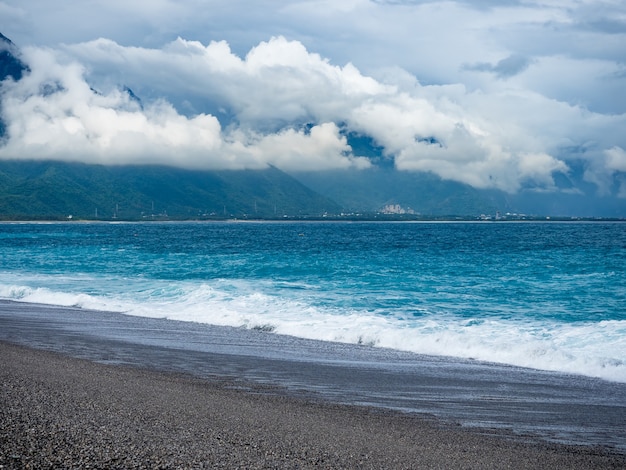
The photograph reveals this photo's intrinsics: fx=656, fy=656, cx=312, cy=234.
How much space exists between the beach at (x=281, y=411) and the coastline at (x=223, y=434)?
2cm

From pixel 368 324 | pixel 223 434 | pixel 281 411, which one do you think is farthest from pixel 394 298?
pixel 223 434

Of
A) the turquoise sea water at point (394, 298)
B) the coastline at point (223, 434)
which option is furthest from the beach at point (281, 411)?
the turquoise sea water at point (394, 298)

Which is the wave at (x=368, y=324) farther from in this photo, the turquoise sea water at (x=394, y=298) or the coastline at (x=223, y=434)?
the coastline at (x=223, y=434)

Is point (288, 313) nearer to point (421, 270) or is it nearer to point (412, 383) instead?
point (412, 383)

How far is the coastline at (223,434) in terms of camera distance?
312 inches

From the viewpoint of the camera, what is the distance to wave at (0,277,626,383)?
57.8 feet

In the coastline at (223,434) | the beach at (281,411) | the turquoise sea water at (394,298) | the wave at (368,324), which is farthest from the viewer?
the turquoise sea water at (394,298)

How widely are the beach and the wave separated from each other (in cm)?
164

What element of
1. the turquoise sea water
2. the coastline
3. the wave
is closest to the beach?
the coastline

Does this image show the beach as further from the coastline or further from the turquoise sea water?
the turquoise sea water

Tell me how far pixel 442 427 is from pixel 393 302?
19582 millimetres

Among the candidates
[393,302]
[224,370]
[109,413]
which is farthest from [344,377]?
[393,302]

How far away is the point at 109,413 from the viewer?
32.3 feet

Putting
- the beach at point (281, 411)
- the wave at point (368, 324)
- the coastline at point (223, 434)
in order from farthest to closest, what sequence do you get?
1. the wave at point (368, 324)
2. the beach at point (281, 411)
3. the coastline at point (223, 434)
